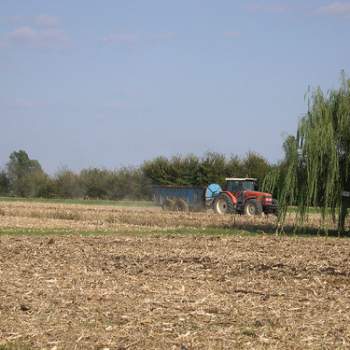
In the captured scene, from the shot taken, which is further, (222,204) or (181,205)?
(181,205)

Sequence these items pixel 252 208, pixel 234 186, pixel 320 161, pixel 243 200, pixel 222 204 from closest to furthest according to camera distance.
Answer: pixel 320 161, pixel 252 208, pixel 243 200, pixel 222 204, pixel 234 186

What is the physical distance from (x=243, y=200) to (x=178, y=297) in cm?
2728

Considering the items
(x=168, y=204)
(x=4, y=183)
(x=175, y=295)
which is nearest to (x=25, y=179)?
(x=4, y=183)

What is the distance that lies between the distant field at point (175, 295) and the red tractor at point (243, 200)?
1741 cm

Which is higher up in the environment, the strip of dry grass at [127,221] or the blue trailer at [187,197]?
the blue trailer at [187,197]

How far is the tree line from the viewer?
60938 mm

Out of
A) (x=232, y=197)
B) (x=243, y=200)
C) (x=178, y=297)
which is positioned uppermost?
(x=232, y=197)

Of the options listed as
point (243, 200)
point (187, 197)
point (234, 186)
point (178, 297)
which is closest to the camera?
point (178, 297)

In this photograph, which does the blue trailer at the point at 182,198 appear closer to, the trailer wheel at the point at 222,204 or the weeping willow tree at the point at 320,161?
the trailer wheel at the point at 222,204

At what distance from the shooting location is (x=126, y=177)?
235 ft

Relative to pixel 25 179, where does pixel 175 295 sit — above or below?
below

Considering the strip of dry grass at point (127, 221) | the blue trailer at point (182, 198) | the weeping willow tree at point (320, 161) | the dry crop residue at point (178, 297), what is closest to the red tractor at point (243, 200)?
the strip of dry grass at point (127, 221)

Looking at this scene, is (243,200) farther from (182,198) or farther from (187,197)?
(182,198)

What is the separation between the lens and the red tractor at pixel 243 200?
3753 cm
